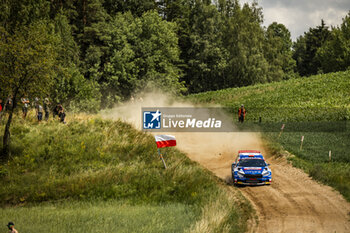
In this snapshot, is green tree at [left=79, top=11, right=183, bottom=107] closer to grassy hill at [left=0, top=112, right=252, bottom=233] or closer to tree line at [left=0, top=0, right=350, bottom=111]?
tree line at [left=0, top=0, right=350, bottom=111]

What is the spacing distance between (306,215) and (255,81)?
62853 mm

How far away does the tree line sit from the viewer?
24.3m

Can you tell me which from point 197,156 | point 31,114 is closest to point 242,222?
point 197,156

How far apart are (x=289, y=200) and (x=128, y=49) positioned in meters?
44.9

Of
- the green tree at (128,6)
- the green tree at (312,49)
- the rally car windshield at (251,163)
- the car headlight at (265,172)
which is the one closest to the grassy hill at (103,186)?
the rally car windshield at (251,163)

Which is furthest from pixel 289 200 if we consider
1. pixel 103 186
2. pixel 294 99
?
pixel 294 99

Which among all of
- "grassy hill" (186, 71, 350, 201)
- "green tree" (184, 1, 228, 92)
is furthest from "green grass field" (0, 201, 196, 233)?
"green tree" (184, 1, 228, 92)

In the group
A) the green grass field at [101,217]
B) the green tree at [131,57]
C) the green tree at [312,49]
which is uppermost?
the green tree at [312,49]

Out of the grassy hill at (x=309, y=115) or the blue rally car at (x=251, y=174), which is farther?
the grassy hill at (x=309, y=115)

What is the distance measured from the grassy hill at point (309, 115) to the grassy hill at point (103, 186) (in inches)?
287

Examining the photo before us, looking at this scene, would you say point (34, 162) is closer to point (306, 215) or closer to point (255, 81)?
point (306, 215)

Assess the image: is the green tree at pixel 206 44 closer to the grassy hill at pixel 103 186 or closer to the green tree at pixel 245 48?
the green tree at pixel 245 48

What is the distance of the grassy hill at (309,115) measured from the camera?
2475 centimetres

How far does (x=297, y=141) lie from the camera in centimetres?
3212
